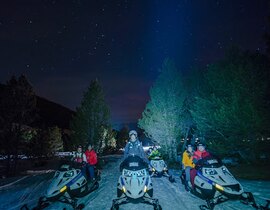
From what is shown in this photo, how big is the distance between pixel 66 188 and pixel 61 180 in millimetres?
344

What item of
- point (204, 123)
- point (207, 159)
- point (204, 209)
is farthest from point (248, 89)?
point (204, 209)

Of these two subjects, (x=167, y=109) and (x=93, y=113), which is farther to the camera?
(x=93, y=113)

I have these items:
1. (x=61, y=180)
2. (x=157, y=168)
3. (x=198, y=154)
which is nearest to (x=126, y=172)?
(x=61, y=180)

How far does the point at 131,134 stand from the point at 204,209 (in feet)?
12.1

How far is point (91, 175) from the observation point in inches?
495

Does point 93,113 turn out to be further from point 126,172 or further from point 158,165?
point 126,172

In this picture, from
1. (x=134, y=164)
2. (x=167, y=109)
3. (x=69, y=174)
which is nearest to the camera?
(x=134, y=164)

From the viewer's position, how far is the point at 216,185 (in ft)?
26.4

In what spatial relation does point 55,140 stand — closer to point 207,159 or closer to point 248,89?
point 248,89

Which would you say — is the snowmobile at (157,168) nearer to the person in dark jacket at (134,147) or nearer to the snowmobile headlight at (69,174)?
the person in dark jacket at (134,147)

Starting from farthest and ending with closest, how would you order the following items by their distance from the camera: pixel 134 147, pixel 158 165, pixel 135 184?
pixel 158 165
pixel 134 147
pixel 135 184

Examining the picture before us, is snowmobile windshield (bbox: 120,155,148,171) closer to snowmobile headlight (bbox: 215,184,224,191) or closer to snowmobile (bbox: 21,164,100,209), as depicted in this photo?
snowmobile (bbox: 21,164,100,209)

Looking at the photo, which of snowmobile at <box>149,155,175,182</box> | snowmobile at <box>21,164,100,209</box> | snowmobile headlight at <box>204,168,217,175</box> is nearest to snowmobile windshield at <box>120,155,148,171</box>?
snowmobile at <box>21,164,100,209</box>

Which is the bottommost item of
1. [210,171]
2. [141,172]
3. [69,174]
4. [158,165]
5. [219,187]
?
[219,187]
